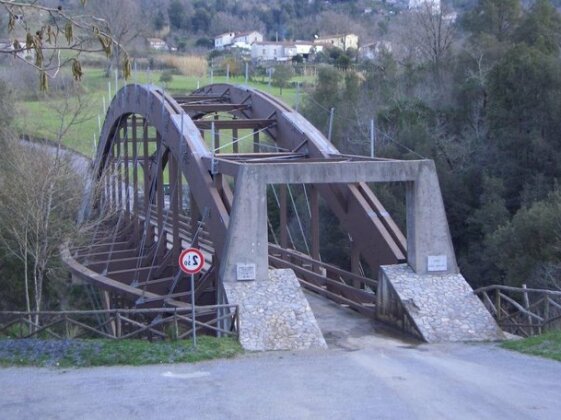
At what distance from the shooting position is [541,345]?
15.9m

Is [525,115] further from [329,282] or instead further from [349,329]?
[349,329]

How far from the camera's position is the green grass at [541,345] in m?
15.5

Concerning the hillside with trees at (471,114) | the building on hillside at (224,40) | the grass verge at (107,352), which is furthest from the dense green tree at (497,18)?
the grass verge at (107,352)

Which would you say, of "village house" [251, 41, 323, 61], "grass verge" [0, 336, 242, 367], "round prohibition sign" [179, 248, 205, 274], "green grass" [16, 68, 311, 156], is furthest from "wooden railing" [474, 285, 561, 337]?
"village house" [251, 41, 323, 61]

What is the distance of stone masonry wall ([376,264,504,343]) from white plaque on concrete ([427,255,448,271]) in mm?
141

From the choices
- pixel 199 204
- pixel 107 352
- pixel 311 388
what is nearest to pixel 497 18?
pixel 199 204

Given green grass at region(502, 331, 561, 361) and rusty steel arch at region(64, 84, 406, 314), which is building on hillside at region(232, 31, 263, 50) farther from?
green grass at region(502, 331, 561, 361)

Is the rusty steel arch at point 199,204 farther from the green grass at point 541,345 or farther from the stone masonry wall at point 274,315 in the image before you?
the green grass at point 541,345

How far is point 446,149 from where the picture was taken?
3984 centimetres

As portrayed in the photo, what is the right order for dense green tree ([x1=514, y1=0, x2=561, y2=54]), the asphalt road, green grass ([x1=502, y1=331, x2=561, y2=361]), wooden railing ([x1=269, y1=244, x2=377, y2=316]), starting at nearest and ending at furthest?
1. the asphalt road
2. green grass ([x1=502, y1=331, x2=561, y2=361])
3. wooden railing ([x1=269, y1=244, x2=377, y2=316])
4. dense green tree ([x1=514, y1=0, x2=561, y2=54])

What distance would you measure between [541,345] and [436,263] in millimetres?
3571

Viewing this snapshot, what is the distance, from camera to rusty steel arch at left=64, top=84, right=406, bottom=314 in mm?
21609

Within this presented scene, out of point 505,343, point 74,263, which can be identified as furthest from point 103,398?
point 74,263

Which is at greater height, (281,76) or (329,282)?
(281,76)
